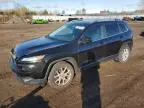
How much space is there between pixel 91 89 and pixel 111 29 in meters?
2.93

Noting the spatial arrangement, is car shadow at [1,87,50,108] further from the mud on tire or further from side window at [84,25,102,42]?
the mud on tire

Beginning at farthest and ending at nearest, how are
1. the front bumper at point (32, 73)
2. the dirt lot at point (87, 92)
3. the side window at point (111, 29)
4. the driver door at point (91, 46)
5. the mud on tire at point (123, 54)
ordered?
1. the mud on tire at point (123, 54)
2. the side window at point (111, 29)
3. the driver door at point (91, 46)
4. the front bumper at point (32, 73)
5. the dirt lot at point (87, 92)

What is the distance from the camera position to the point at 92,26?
311 inches

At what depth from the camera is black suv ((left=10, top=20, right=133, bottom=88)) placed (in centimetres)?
647

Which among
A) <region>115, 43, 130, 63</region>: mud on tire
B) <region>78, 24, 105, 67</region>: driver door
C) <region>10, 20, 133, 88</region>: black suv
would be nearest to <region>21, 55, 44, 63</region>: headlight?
<region>10, 20, 133, 88</region>: black suv

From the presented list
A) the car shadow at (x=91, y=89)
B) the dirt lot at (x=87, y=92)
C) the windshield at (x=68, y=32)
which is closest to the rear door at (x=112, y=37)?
the dirt lot at (x=87, y=92)

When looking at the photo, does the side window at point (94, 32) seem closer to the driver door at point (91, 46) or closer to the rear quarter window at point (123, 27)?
the driver door at point (91, 46)

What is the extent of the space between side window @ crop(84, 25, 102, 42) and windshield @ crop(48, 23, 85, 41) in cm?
20

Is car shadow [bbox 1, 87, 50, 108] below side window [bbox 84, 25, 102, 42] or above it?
below

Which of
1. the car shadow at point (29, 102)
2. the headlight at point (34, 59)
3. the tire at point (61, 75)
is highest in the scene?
the headlight at point (34, 59)

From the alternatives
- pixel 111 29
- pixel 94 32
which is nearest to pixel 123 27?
pixel 111 29

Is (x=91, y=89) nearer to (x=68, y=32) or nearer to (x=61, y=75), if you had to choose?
(x=61, y=75)

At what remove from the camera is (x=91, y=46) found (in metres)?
7.54

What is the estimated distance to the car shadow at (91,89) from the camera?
5746mm
